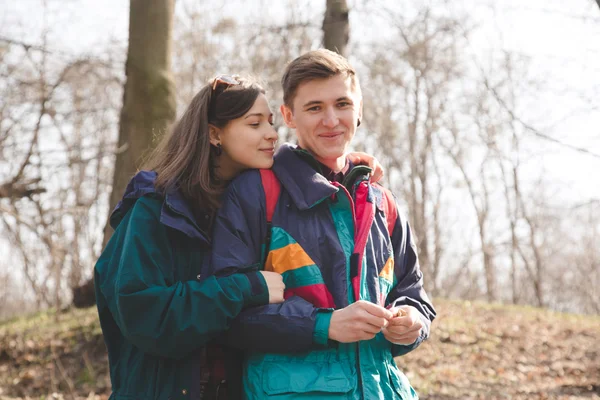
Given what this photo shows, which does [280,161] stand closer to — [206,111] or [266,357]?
[206,111]

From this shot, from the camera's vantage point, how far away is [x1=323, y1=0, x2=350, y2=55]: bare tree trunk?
23.1ft

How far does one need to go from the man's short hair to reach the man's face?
23mm

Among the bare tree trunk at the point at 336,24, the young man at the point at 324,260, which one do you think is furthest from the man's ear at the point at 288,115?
the bare tree trunk at the point at 336,24

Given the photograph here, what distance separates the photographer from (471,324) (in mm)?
9367

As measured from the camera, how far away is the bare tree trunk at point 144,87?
5777 mm

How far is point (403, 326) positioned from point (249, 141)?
1.10 metres

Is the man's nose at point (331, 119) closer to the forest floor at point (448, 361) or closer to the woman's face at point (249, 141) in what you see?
the woman's face at point (249, 141)

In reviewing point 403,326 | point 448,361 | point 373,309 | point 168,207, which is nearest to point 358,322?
point 373,309

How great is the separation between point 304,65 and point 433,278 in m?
21.3

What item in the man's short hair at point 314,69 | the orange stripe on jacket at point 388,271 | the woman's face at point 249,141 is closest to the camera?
the orange stripe on jacket at point 388,271

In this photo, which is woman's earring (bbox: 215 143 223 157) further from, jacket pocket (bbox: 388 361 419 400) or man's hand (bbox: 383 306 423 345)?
jacket pocket (bbox: 388 361 419 400)

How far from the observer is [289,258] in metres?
2.35

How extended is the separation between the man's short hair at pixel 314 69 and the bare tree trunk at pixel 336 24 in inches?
177

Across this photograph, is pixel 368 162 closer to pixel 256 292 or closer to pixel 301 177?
pixel 301 177
